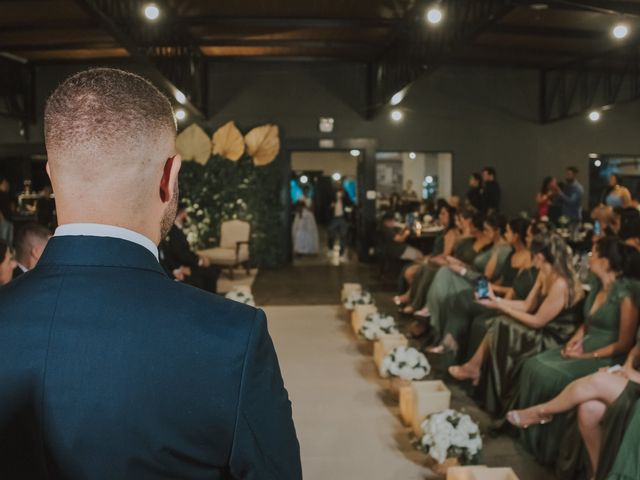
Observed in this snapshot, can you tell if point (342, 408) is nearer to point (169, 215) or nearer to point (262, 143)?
point (169, 215)

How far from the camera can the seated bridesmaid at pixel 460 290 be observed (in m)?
5.41

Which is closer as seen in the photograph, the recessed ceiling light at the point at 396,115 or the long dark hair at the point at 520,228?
the long dark hair at the point at 520,228

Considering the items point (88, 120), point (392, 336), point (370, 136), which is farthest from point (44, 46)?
point (88, 120)

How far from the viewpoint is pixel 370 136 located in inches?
476

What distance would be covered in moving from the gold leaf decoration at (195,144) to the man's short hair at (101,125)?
35.0ft

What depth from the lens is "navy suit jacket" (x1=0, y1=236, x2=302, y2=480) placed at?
817mm

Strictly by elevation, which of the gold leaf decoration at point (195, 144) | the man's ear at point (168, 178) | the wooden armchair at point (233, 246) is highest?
the gold leaf decoration at point (195, 144)

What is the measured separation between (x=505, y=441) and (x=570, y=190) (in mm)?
7150

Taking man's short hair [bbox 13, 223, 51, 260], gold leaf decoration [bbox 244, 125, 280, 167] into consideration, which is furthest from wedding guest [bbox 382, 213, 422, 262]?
man's short hair [bbox 13, 223, 51, 260]

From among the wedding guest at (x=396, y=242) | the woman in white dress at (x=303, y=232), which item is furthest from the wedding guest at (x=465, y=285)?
the woman in white dress at (x=303, y=232)

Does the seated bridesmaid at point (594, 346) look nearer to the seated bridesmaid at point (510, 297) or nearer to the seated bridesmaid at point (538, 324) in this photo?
the seated bridesmaid at point (538, 324)

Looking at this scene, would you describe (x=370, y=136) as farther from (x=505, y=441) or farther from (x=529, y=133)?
(x=505, y=441)

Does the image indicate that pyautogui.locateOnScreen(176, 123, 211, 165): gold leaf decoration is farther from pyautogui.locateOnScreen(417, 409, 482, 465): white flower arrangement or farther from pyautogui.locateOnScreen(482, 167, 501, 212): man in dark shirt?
pyautogui.locateOnScreen(417, 409, 482, 465): white flower arrangement

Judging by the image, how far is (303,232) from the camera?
13.3 m
